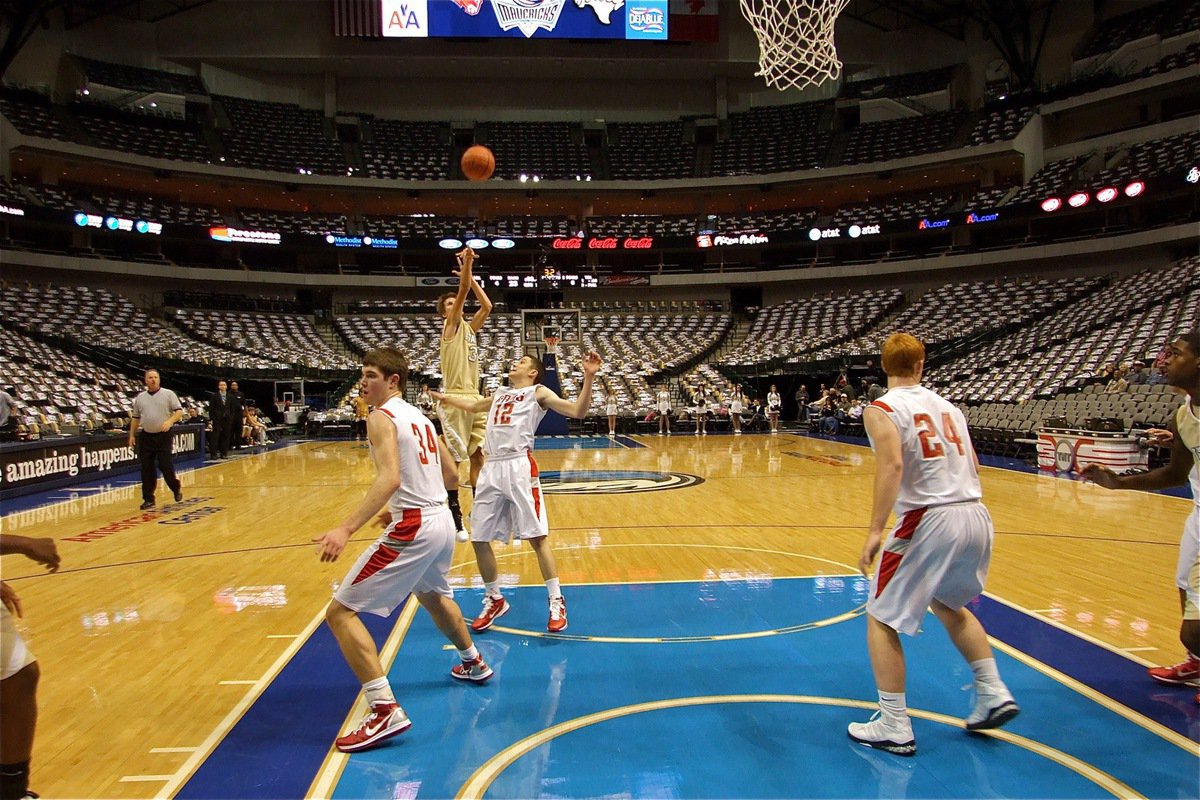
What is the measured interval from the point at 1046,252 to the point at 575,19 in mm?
22826

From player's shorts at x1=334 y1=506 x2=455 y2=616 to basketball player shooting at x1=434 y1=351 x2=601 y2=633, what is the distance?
1.31 m

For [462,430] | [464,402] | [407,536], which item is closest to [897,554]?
[407,536]

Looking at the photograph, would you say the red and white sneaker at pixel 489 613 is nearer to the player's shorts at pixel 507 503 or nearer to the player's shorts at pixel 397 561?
the player's shorts at pixel 507 503

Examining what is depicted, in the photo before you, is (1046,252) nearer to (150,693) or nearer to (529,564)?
(529,564)

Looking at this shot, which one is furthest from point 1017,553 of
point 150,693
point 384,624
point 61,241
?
point 61,241

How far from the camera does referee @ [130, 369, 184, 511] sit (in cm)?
944

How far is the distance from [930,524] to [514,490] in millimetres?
2672

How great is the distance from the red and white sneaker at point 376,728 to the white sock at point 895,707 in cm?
205

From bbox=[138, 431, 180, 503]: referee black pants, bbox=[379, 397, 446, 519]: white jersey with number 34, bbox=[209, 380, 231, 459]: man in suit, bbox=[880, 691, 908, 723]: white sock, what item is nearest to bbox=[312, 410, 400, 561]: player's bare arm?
bbox=[379, 397, 446, 519]: white jersey with number 34

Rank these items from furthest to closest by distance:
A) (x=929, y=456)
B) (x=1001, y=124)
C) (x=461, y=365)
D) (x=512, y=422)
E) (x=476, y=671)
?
(x=1001, y=124) < (x=461, y=365) < (x=512, y=422) < (x=476, y=671) < (x=929, y=456)

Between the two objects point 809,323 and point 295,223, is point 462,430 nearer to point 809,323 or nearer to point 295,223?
point 809,323

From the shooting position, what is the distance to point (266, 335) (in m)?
32.3

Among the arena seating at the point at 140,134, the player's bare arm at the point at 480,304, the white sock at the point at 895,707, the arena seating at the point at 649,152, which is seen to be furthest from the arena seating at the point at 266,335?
the white sock at the point at 895,707

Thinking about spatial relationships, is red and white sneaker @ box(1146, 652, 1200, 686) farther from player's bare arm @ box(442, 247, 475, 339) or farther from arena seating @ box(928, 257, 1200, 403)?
arena seating @ box(928, 257, 1200, 403)
